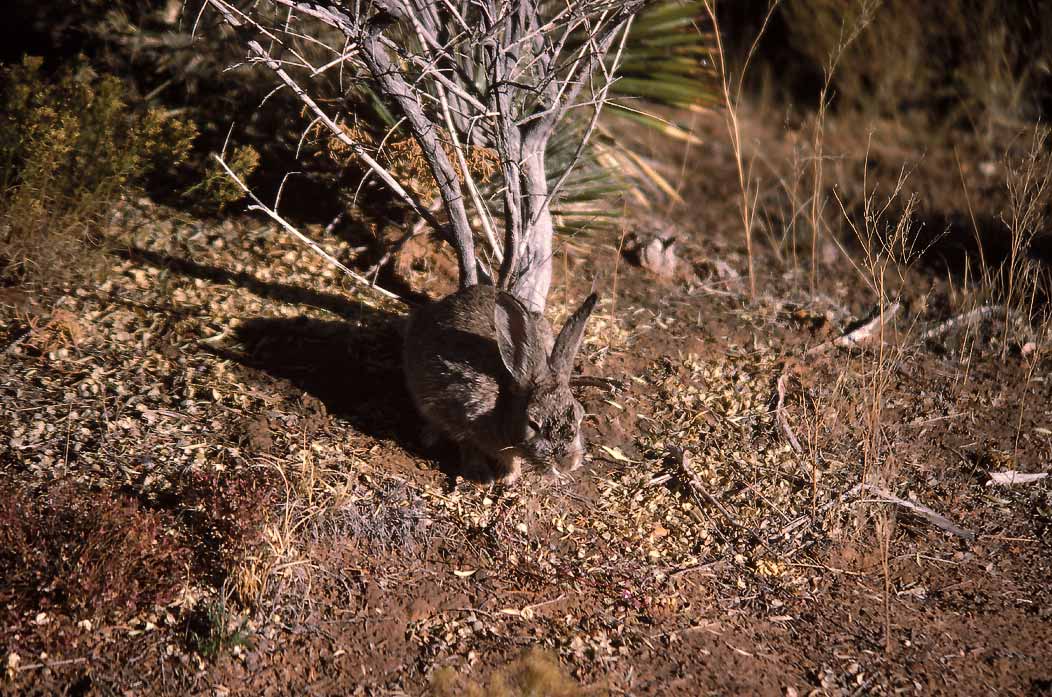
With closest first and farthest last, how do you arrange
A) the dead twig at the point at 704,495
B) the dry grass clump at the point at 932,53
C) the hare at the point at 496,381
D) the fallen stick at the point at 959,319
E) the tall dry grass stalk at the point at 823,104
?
1. the hare at the point at 496,381
2. the dead twig at the point at 704,495
3. the tall dry grass stalk at the point at 823,104
4. the fallen stick at the point at 959,319
5. the dry grass clump at the point at 932,53

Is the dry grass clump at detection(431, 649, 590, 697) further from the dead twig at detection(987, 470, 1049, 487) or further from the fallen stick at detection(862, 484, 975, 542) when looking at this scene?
the dead twig at detection(987, 470, 1049, 487)

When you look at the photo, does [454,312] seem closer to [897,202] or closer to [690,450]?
[690,450]

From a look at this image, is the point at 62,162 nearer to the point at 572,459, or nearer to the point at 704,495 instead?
the point at 572,459

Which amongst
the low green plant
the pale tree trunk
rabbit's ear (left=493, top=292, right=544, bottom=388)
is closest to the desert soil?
the low green plant

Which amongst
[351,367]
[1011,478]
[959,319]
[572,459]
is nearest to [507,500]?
[572,459]

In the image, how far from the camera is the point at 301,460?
412 centimetres

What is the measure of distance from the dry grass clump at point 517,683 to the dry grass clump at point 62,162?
313cm

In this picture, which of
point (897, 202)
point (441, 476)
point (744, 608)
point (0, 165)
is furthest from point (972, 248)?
point (0, 165)

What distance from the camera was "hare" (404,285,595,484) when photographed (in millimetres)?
4035

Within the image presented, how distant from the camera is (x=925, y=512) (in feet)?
14.9

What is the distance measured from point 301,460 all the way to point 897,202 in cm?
550

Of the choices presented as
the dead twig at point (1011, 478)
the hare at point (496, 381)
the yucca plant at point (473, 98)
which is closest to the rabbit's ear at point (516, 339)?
the hare at point (496, 381)

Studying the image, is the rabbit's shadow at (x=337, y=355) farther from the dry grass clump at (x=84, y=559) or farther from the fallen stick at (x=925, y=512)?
the fallen stick at (x=925, y=512)

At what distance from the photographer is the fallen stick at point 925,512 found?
14.8 ft
